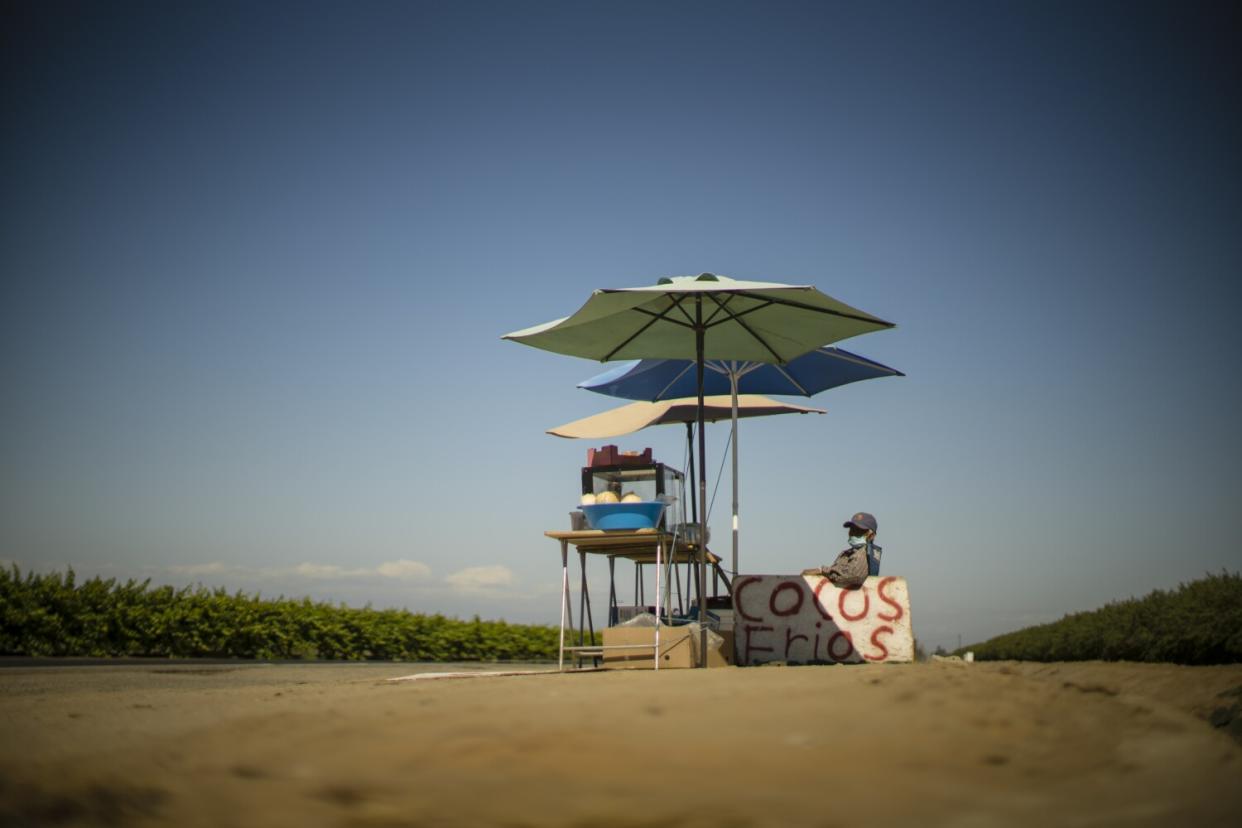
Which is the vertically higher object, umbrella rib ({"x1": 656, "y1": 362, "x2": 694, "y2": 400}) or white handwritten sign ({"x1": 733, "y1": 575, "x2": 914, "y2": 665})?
umbrella rib ({"x1": 656, "y1": 362, "x2": 694, "y2": 400})

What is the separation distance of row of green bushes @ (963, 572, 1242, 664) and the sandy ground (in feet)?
15.9

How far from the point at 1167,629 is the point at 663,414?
17.3 ft

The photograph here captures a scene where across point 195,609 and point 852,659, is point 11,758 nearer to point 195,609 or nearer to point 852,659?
point 852,659

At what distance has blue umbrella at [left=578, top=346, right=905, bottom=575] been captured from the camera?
9305 mm

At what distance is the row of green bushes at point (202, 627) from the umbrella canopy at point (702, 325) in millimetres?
6425

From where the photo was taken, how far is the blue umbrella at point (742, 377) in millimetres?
9305

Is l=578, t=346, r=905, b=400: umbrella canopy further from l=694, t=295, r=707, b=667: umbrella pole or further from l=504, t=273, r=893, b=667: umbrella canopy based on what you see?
l=694, t=295, r=707, b=667: umbrella pole

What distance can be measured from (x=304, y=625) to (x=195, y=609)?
5.30 feet

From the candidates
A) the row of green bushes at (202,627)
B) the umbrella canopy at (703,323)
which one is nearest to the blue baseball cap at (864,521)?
the umbrella canopy at (703,323)

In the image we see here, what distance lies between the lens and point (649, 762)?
2.09m

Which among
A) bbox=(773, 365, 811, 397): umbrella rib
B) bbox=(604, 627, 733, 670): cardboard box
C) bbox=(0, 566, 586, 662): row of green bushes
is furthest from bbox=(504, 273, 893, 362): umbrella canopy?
bbox=(0, 566, 586, 662): row of green bushes

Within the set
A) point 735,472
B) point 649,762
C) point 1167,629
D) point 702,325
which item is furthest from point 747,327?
point 649,762

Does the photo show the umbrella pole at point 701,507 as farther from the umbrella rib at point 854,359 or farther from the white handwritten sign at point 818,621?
the umbrella rib at point 854,359

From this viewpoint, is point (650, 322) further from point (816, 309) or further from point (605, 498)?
point (605, 498)
